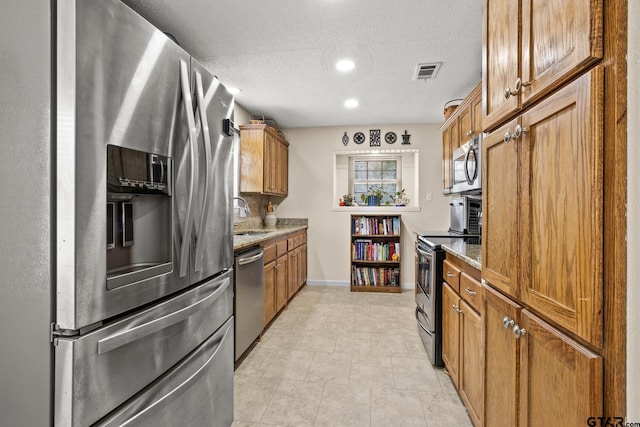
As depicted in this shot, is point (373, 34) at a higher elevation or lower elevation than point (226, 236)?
higher

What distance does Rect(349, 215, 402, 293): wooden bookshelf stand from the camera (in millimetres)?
4625

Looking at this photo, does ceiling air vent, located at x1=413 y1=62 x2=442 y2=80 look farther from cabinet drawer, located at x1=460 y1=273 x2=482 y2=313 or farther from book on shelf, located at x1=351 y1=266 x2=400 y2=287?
book on shelf, located at x1=351 y1=266 x2=400 y2=287

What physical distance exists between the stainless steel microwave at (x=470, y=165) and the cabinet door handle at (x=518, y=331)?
5.26 feet

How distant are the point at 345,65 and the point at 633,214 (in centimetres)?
257

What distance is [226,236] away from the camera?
5.10 feet

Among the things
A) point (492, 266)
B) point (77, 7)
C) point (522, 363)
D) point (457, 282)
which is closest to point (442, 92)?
→ point (457, 282)

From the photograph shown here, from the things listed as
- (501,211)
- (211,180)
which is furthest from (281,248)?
(501,211)

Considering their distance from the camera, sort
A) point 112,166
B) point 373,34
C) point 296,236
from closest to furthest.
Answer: point 112,166 → point 373,34 → point 296,236

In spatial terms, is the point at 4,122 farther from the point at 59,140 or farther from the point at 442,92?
the point at 442,92

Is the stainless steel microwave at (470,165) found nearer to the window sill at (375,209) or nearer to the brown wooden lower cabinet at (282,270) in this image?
the window sill at (375,209)

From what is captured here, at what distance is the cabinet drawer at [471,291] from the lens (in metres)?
1.60

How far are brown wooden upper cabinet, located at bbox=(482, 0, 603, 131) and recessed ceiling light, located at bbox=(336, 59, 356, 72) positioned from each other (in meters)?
1.60

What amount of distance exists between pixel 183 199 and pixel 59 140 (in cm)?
43

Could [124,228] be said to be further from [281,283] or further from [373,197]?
[373,197]
